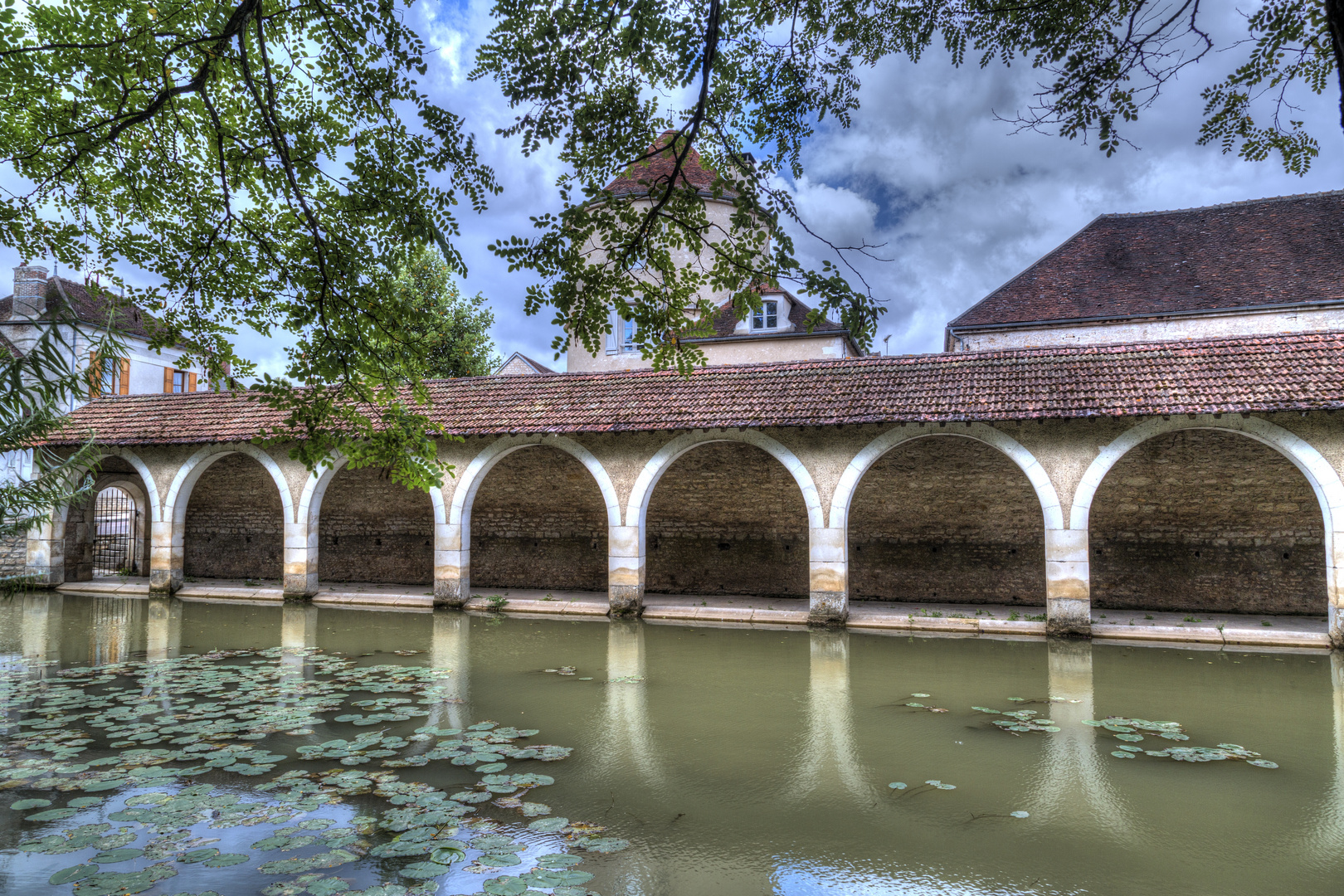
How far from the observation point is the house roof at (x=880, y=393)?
31.4ft

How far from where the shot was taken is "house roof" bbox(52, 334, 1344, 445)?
31.4 ft

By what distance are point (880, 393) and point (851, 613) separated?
317 cm

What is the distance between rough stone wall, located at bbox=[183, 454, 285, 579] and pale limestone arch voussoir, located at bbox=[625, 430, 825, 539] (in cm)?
826

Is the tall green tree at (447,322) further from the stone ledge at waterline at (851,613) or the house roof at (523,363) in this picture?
the stone ledge at waterline at (851,613)

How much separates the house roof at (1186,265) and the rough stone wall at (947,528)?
12.6ft

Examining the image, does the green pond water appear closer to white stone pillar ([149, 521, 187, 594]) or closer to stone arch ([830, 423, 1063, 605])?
→ stone arch ([830, 423, 1063, 605])

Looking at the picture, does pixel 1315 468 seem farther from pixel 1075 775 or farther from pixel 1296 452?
pixel 1075 775

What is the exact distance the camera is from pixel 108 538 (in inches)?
656

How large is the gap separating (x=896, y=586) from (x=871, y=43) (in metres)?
9.86

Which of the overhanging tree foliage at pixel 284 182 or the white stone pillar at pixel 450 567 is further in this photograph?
the white stone pillar at pixel 450 567

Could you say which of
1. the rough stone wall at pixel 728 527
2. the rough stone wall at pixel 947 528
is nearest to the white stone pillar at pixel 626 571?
the rough stone wall at pixel 728 527

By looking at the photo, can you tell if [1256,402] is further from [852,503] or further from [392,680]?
[392,680]

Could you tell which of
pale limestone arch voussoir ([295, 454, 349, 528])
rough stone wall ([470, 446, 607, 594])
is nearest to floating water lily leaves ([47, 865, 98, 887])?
pale limestone arch voussoir ([295, 454, 349, 528])

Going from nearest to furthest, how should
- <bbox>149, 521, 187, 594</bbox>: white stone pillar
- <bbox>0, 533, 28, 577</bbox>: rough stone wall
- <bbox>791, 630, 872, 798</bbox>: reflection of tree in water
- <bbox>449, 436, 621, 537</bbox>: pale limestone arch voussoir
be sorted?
<bbox>791, 630, 872, 798</bbox>: reflection of tree in water < <bbox>449, 436, 621, 537</bbox>: pale limestone arch voussoir < <bbox>149, 521, 187, 594</bbox>: white stone pillar < <bbox>0, 533, 28, 577</bbox>: rough stone wall
